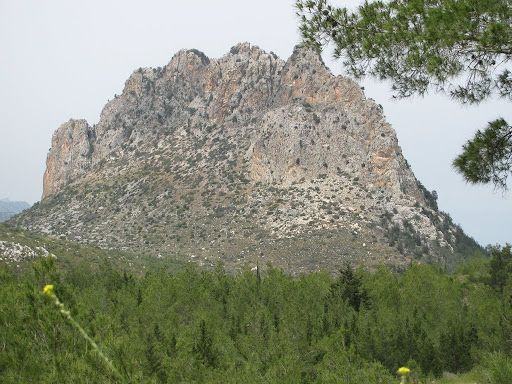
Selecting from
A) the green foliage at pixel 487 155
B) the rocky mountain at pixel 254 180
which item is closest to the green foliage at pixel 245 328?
the green foliage at pixel 487 155

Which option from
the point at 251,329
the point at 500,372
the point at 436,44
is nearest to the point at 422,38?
the point at 436,44

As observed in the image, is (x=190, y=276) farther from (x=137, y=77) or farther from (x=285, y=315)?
(x=137, y=77)

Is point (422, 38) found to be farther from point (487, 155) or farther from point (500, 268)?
point (500, 268)

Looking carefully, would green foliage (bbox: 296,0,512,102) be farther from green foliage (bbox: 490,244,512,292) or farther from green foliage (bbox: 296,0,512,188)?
green foliage (bbox: 490,244,512,292)

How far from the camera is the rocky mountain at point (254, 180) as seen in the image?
74.2 metres

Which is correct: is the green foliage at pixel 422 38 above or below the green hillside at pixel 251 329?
above

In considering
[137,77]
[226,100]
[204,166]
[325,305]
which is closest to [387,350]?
[325,305]

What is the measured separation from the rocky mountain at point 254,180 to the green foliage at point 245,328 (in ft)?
92.9

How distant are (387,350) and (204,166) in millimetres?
66540

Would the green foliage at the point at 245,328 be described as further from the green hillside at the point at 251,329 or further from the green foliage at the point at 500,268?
the green foliage at the point at 500,268

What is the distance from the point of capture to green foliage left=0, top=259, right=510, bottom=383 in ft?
32.4

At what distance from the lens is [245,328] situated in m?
31.7

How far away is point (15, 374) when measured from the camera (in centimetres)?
1043

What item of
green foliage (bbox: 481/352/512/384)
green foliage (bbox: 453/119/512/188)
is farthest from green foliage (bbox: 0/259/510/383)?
green foliage (bbox: 453/119/512/188)
